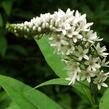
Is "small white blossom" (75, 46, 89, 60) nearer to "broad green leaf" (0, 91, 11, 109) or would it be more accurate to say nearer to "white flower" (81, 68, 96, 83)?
"white flower" (81, 68, 96, 83)

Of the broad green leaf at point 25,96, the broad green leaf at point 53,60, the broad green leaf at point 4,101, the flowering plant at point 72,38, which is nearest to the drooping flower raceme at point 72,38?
the flowering plant at point 72,38

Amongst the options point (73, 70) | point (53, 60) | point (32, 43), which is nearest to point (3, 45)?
point (32, 43)

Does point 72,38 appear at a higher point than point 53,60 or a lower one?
higher

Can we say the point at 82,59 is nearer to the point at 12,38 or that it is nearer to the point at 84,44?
the point at 84,44

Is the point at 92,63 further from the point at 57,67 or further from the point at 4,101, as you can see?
the point at 4,101

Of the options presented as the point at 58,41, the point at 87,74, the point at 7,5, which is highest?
the point at 7,5

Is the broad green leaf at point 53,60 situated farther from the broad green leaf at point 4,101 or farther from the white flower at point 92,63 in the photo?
the broad green leaf at point 4,101

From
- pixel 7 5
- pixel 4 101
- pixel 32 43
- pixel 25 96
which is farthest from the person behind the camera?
pixel 32 43
